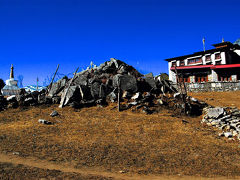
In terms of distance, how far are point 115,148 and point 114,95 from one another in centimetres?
1073

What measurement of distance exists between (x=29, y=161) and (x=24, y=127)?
6.88m

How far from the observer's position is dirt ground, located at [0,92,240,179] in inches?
321

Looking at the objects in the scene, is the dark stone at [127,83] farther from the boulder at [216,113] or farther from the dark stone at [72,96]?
the boulder at [216,113]

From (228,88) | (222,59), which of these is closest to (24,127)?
(228,88)

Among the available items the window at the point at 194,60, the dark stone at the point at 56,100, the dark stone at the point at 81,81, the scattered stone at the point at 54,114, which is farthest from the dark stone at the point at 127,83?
the window at the point at 194,60

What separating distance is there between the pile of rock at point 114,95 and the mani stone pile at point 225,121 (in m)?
2.33

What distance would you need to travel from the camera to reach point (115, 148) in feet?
36.1

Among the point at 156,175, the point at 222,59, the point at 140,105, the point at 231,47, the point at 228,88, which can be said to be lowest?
the point at 156,175

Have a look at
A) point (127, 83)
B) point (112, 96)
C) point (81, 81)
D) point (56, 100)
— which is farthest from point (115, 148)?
point (81, 81)

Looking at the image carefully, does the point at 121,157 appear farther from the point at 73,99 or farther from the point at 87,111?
the point at 73,99

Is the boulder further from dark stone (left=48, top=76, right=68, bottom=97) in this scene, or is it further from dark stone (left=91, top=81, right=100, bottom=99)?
dark stone (left=48, top=76, right=68, bottom=97)

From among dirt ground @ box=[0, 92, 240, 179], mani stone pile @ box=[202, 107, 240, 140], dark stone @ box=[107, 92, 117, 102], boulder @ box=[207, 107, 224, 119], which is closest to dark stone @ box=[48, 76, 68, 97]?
dirt ground @ box=[0, 92, 240, 179]

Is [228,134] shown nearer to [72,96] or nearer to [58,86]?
[72,96]

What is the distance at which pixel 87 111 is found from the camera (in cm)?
1909
